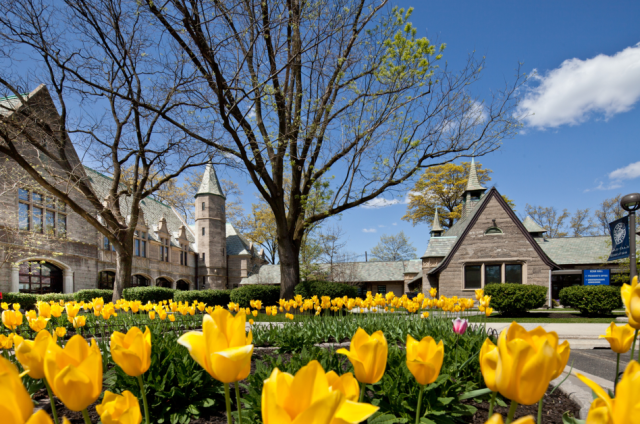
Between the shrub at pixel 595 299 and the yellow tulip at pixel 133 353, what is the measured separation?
1863 cm

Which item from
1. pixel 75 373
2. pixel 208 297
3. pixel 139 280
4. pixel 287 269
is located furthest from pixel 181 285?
pixel 75 373

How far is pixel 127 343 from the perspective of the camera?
49.9 inches

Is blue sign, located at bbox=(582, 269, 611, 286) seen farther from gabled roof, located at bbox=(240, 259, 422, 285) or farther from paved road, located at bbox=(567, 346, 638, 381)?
A: gabled roof, located at bbox=(240, 259, 422, 285)

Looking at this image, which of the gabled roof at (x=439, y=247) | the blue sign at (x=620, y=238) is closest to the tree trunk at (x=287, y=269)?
the blue sign at (x=620, y=238)

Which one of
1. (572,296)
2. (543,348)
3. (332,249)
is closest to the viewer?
(543,348)

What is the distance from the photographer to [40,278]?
23.2 meters

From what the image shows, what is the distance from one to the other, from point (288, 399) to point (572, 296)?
19.2 meters

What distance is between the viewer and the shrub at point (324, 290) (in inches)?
562

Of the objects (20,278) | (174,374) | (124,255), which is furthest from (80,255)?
(174,374)

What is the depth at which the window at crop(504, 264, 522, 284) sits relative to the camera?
2213 centimetres

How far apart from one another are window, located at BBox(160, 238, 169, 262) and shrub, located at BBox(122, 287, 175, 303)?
665 inches

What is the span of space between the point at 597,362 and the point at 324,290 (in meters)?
9.19

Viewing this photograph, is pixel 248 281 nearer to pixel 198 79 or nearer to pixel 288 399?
pixel 198 79

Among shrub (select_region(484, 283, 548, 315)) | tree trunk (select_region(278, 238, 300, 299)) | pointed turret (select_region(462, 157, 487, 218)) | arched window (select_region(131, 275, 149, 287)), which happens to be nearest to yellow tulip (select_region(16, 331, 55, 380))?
tree trunk (select_region(278, 238, 300, 299))
